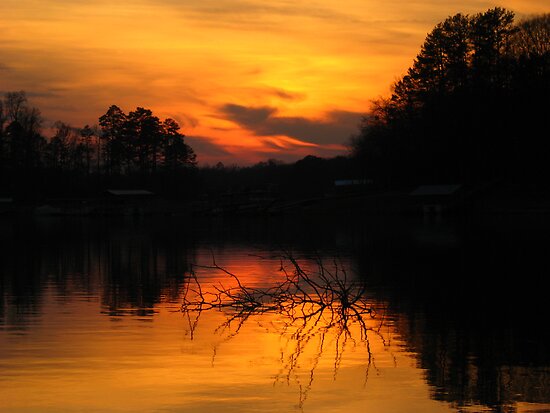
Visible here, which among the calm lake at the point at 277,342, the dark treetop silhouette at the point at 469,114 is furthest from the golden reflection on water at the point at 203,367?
the dark treetop silhouette at the point at 469,114

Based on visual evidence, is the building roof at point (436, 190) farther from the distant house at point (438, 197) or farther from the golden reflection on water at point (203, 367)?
the golden reflection on water at point (203, 367)

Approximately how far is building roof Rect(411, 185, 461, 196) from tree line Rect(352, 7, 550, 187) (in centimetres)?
320

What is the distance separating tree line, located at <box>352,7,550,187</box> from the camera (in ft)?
346

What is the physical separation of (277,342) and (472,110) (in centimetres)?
9369

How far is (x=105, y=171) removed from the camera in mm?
184375

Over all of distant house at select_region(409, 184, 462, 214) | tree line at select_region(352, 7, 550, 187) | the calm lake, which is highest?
tree line at select_region(352, 7, 550, 187)

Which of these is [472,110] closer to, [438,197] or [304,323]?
[438,197]

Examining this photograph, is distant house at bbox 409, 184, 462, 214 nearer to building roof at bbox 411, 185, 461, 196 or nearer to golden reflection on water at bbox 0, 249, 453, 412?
building roof at bbox 411, 185, 461, 196

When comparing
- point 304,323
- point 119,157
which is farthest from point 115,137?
point 304,323

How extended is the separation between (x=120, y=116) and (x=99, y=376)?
169m

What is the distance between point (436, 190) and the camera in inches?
4382

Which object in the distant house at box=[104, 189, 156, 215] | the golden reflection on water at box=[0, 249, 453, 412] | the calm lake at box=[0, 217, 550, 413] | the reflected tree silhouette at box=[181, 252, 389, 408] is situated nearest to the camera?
the golden reflection on water at box=[0, 249, 453, 412]

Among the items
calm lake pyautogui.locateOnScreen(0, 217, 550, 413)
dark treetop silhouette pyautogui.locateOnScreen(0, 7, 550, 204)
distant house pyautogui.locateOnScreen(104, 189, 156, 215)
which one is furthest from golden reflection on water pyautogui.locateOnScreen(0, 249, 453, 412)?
distant house pyautogui.locateOnScreen(104, 189, 156, 215)

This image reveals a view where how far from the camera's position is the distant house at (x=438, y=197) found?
110 m
